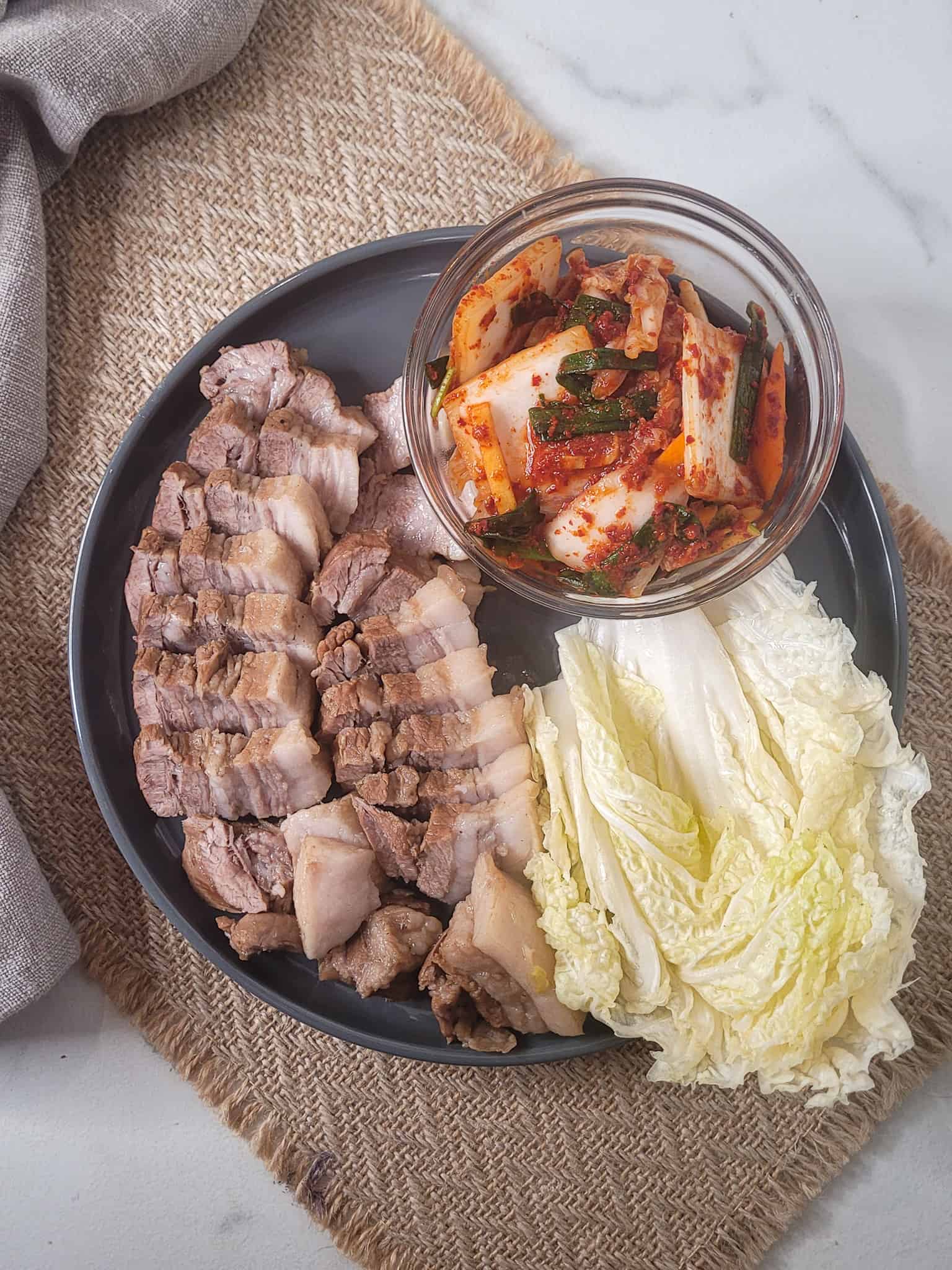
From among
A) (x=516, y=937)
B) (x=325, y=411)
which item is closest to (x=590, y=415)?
(x=325, y=411)

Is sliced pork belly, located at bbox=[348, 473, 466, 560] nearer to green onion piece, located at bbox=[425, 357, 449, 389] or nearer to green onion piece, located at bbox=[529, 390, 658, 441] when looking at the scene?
green onion piece, located at bbox=[425, 357, 449, 389]

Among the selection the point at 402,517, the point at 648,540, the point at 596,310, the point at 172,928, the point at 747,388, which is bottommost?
the point at 172,928

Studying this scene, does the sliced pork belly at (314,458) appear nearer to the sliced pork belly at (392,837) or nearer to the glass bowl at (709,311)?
the glass bowl at (709,311)

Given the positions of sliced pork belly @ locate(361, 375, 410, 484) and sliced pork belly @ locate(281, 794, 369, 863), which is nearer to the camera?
sliced pork belly @ locate(281, 794, 369, 863)

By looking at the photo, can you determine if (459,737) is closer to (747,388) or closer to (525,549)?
(525,549)

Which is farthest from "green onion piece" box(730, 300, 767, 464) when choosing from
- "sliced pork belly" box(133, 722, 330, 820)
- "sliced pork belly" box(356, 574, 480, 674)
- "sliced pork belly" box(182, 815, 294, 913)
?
"sliced pork belly" box(182, 815, 294, 913)

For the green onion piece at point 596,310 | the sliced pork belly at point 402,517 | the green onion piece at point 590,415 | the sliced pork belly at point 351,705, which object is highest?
the green onion piece at point 596,310

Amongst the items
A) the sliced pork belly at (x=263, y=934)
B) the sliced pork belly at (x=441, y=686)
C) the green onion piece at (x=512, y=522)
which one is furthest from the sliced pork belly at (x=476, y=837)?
the green onion piece at (x=512, y=522)
